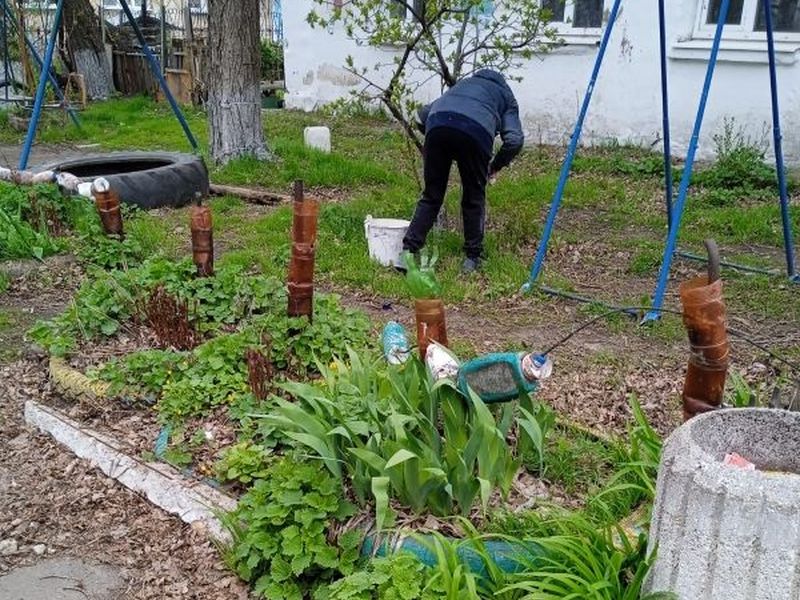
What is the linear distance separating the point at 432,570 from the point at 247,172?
22.5 ft

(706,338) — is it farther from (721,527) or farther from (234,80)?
(234,80)

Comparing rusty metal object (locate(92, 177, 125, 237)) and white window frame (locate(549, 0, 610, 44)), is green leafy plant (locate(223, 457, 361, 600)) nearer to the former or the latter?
rusty metal object (locate(92, 177, 125, 237))

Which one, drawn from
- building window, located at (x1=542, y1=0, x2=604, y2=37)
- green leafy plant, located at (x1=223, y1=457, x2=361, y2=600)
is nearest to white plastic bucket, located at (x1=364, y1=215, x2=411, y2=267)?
green leafy plant, located at (x1=223, y1=457, x2=361, y2=600)

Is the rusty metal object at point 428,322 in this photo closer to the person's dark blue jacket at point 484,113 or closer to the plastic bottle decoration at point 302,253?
the plastic bottle decoration at point 302,253

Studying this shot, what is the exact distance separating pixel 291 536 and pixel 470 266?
335 cm

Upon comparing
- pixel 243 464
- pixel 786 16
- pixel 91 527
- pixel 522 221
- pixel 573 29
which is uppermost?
pixel 786 16

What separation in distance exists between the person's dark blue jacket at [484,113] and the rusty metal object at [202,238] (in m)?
1.56

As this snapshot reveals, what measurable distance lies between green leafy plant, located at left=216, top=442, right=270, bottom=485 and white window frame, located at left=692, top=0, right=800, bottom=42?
302 inches

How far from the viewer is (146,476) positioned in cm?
331

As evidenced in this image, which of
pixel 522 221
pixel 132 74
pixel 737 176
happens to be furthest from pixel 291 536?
pixel 132 74

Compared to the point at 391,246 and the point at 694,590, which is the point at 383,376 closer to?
the point at 694,590

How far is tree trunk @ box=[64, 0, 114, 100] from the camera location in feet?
50.6

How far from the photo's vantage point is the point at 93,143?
11.5 metres

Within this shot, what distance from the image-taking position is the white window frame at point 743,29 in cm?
885
